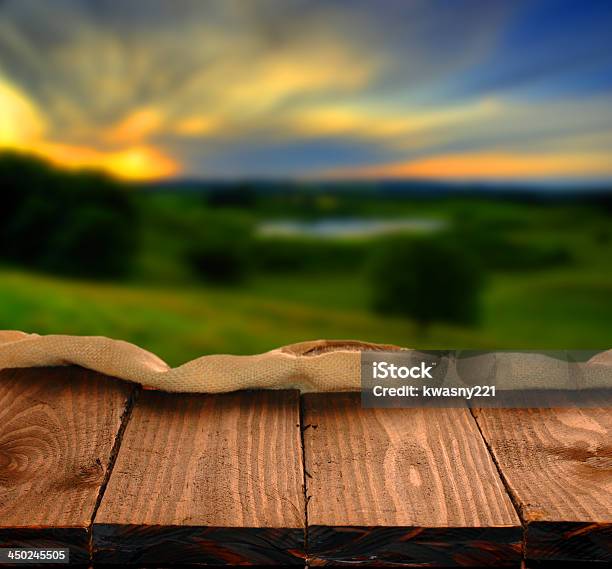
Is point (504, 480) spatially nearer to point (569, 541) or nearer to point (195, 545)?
point (569, 541)

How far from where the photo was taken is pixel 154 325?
3916mm

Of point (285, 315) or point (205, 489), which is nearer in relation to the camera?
point (205, 489)

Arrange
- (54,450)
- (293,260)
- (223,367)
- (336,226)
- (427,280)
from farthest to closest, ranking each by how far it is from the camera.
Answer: (427,280)
(293,260)
(336,226)
(223,367)
(54,450)

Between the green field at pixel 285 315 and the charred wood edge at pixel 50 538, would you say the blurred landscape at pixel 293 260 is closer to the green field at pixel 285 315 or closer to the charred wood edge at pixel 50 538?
the green field at pixel 285 315

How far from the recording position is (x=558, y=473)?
0.69m

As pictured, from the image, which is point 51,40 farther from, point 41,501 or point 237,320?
point 41,501

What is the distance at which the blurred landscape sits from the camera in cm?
271

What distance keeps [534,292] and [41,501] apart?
Answer: 3.28m

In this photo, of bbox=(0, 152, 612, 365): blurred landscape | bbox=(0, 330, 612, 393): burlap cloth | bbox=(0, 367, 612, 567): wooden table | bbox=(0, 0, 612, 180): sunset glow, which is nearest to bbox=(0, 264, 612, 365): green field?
bbox=(0, 152, 612, 365): blurred landscape

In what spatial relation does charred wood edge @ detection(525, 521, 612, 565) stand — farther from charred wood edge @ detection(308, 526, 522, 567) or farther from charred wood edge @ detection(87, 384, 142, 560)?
charred wood edge @ detection(87, 384, 142, 560)

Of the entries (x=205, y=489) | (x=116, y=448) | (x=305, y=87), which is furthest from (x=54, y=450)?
(x=305, y=87)

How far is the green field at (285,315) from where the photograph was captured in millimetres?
3486

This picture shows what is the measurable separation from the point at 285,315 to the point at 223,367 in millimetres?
3043

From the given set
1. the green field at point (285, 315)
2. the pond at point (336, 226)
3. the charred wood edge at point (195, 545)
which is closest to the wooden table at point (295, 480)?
the charred wood edge at point (195, 545)
